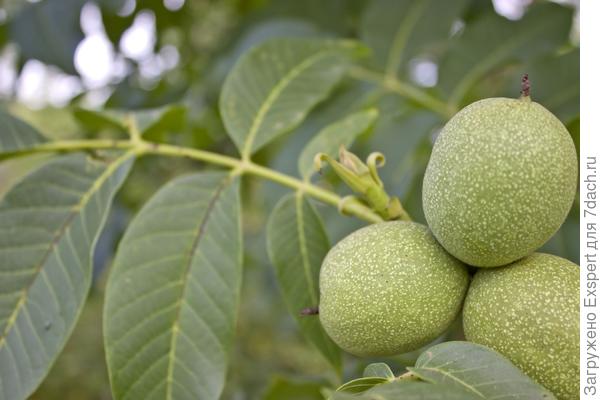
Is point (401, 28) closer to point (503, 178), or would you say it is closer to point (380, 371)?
point (503, 178)

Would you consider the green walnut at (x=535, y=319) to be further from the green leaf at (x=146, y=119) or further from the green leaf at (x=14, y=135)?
the green leaf at (x=14, y=135)

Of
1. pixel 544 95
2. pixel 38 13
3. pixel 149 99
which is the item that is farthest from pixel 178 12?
pixel 544 95

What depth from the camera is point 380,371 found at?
941 millimetres

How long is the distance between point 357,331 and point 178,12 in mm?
2005

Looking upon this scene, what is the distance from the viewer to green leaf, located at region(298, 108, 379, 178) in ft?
4.77

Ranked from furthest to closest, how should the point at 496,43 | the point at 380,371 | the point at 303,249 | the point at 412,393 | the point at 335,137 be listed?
1. the point at 496,43
2. the point at 335,137
3. the point at 303,249
4. the point at 380,371
5. the point at 412,393

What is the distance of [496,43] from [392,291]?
1167 mm

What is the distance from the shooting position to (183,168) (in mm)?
3482

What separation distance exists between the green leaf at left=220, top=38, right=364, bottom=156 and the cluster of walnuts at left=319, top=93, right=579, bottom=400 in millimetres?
529

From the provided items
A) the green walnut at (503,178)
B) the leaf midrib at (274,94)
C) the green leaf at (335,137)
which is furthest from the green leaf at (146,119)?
the green walnut at (503,178)

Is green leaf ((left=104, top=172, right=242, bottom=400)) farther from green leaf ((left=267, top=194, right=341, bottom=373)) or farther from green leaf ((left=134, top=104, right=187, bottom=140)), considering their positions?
green leaf ((left=134, top=104, right=187, bottom=140))

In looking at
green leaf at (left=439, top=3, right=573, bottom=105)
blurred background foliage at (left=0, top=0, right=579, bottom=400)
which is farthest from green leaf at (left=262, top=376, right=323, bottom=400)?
green leaf at (left=439, top=3, right=573, bottom=105)

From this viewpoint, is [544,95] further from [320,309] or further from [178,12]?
[178,12]

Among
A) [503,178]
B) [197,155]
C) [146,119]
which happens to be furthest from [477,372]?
[146,119]
